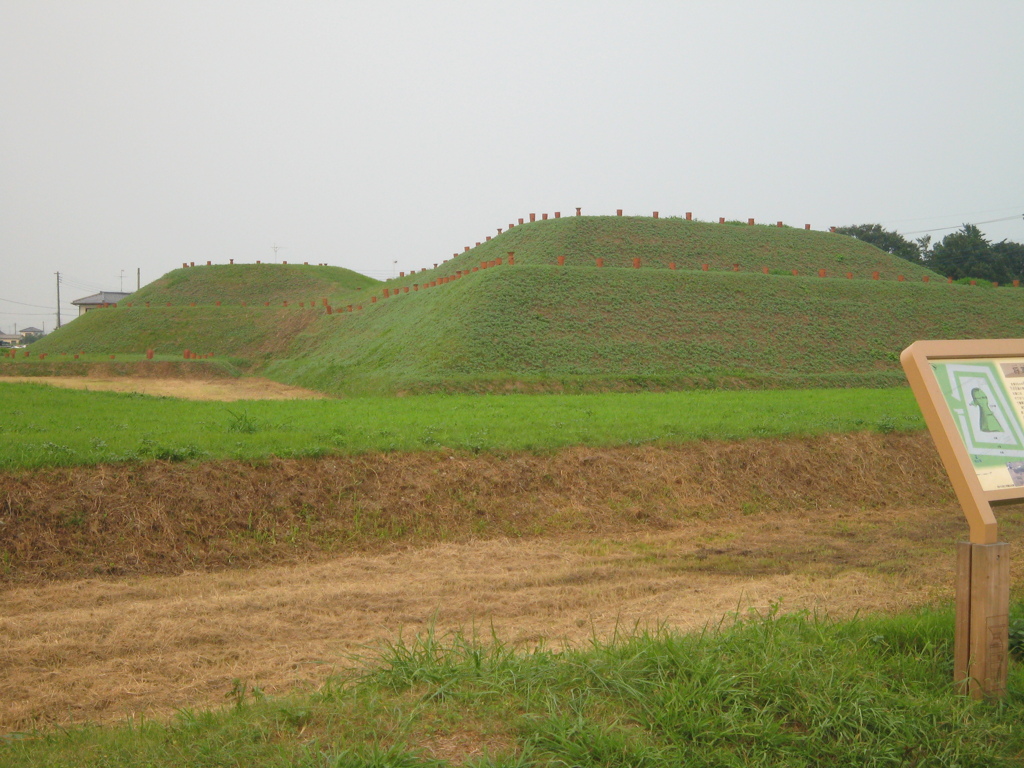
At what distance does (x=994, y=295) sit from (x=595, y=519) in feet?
117

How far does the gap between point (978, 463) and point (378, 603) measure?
538 cm

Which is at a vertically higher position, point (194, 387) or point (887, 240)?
point (887, 240)

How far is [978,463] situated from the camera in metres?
4.89

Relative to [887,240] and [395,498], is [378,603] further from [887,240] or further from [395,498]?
[887,240]

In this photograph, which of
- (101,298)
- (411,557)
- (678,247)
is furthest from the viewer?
(101,298)

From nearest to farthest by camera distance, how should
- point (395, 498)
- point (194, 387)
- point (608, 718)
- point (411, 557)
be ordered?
point (608, 718) → point (411, 557) → point (395, 498) → point (194, 387)

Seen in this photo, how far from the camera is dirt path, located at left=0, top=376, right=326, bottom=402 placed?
25672 millimetres

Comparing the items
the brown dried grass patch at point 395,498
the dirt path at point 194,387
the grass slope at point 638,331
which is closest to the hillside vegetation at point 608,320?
the grass slope at point 638,331

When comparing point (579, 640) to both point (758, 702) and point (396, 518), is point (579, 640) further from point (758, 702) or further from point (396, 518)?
point (396, 518)

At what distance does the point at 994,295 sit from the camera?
37844mm

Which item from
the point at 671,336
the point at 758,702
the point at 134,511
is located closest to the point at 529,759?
the point at 758,702

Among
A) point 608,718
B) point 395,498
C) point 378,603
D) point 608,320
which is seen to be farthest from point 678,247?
point 608,718

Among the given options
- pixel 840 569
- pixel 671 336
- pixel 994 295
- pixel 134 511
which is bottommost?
pixel 840 569

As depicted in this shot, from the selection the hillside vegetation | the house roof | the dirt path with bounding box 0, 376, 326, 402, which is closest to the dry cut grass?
the hillside vegetation
